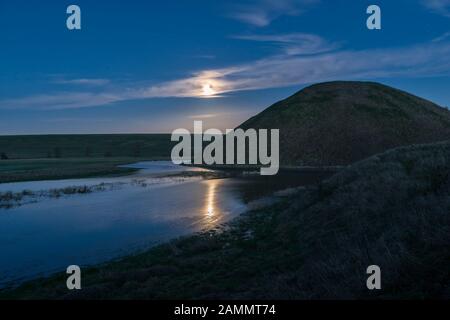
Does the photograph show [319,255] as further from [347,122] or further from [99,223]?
[347,122]

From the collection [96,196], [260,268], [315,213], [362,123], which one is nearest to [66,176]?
[96,196]

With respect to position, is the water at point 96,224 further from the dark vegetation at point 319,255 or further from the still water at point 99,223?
the dark vegetation at point 319,255

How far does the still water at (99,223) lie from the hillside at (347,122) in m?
52.1

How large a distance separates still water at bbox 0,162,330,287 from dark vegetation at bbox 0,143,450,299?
2172 mm

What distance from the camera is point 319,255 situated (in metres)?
12.7

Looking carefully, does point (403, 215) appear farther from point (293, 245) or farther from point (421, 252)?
point (293, 245)

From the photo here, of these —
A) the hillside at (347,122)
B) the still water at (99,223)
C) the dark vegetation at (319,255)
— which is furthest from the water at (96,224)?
the hillside at (347,122)

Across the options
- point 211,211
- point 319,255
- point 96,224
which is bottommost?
point 96,224

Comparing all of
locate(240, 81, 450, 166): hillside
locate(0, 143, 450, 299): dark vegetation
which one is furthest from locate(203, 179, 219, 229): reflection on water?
locate(240, 81, 450, 166): hillside

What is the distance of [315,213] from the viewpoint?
2002cm

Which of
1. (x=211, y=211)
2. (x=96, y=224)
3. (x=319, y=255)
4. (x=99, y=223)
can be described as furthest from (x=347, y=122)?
(x=319, y=255)

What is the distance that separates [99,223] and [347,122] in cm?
8516

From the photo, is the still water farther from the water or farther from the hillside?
the hillside

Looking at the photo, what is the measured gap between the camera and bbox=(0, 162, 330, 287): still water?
17609 mm
